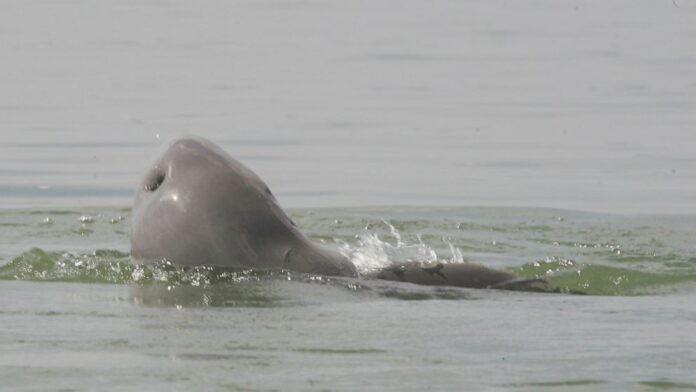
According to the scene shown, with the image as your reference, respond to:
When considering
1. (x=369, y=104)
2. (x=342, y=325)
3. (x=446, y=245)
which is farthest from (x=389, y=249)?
(x=369, y=104)

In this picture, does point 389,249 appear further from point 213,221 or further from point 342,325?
point 342,325

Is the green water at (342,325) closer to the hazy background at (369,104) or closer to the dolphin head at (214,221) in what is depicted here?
the dolphin head at (214,221)

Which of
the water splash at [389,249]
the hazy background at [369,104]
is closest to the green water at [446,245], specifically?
the water splash at [389,249]

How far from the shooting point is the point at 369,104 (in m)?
19.5

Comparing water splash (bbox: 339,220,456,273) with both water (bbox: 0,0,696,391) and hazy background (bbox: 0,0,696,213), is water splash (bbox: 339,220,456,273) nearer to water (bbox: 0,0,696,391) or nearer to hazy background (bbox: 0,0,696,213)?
water (bbox: 0,0,696,391)

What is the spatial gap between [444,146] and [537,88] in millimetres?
3961

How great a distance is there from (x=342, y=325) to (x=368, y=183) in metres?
7.50

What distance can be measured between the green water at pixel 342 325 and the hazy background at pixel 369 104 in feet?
11.8

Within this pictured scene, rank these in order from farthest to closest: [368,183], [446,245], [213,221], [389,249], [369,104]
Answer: [369,104], [368,183], [446,245], [389,249], [213,221]

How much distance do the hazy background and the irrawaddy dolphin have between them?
5.10 metres

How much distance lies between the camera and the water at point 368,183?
23.2ft

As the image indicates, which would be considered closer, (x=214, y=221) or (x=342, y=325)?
(x=342, y=325)

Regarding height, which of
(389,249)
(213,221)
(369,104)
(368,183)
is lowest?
(389,249)

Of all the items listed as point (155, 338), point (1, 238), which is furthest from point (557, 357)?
point (1, 238)
